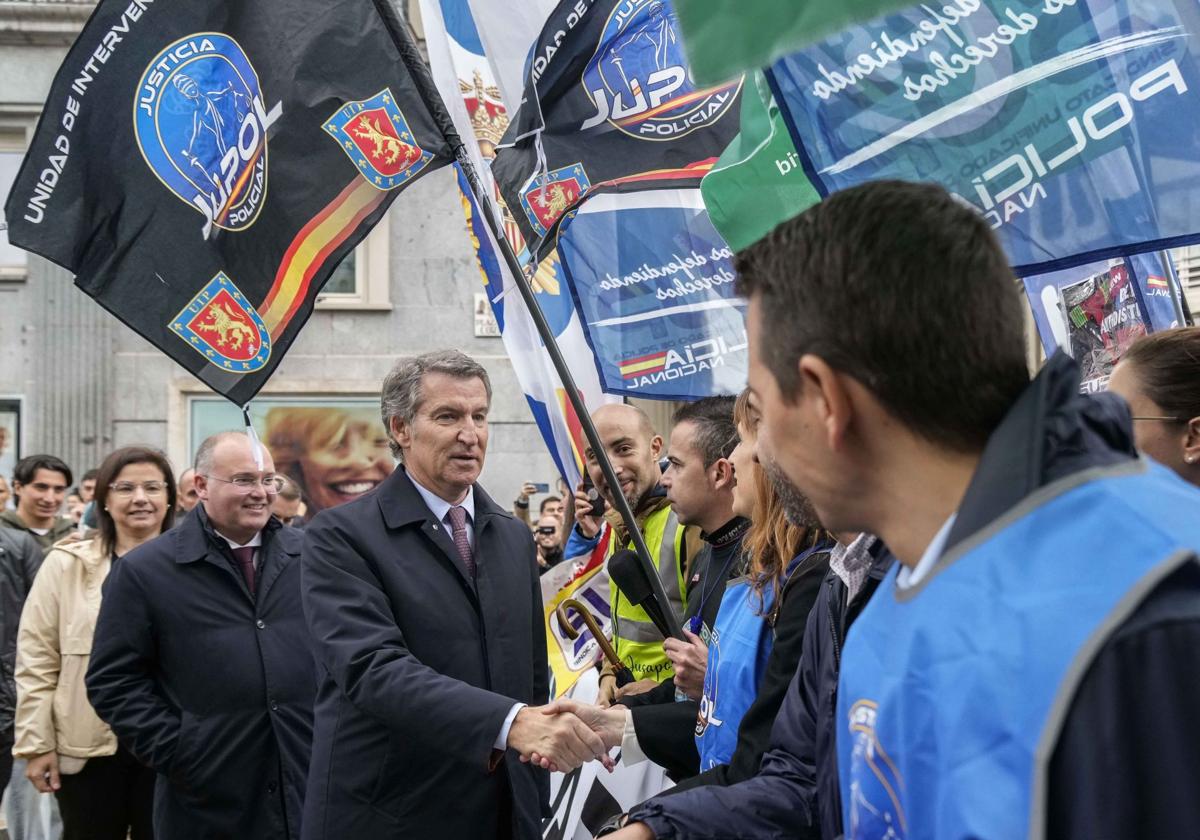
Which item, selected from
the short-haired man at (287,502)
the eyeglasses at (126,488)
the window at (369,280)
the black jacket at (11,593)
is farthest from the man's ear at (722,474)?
the window at (369,280)

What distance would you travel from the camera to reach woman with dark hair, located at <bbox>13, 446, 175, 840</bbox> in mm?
5637

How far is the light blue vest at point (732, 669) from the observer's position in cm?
301

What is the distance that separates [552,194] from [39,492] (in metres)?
5.06

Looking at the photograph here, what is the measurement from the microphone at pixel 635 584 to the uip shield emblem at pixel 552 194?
1111mm

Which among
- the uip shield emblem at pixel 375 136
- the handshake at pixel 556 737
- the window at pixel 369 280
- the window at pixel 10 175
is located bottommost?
the handshake at pixel 556 737

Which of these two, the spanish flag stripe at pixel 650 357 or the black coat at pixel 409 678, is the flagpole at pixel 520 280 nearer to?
the black coat at pixel 409 678

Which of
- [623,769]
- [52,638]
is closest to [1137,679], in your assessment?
[623,769]

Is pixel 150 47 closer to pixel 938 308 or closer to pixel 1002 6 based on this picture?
pixel 1002 6

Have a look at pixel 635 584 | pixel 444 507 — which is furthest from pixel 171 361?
pixel 635 584

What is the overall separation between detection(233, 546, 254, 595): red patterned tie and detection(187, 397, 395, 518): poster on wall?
35.2ft

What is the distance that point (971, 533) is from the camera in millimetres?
1260

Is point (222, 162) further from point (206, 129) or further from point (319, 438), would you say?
point (319, 438)

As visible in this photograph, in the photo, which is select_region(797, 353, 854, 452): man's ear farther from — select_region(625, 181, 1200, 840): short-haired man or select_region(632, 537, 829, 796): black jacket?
select_region(632, 537, 829, 796): black jacket

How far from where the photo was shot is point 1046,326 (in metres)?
4.38
